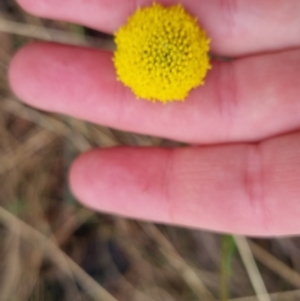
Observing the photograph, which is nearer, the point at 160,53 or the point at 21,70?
the point at 160,53

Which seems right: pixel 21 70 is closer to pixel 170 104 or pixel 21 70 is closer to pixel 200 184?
pixel 170 104

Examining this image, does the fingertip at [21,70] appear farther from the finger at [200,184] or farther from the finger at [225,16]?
the finger at [200,184]

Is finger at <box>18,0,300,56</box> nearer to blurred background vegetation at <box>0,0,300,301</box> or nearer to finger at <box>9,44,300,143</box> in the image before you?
finger at <box>9,44,300,143</box>

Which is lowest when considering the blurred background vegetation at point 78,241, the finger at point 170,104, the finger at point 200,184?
the blurred background vegetation at point 78,241

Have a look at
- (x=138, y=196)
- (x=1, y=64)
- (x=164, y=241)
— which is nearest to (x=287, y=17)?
(x=138, y=196)

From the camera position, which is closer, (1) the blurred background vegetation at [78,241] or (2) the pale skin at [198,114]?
(2) the pale skin at [198,114]

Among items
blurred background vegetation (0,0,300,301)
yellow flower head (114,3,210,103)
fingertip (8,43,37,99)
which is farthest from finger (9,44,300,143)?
blurred background vegetation (0,0,300,301)

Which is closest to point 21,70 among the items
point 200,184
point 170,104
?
point 170,104

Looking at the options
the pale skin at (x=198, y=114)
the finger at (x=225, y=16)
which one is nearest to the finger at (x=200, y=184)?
the pale skin at (x=198, y=114)
